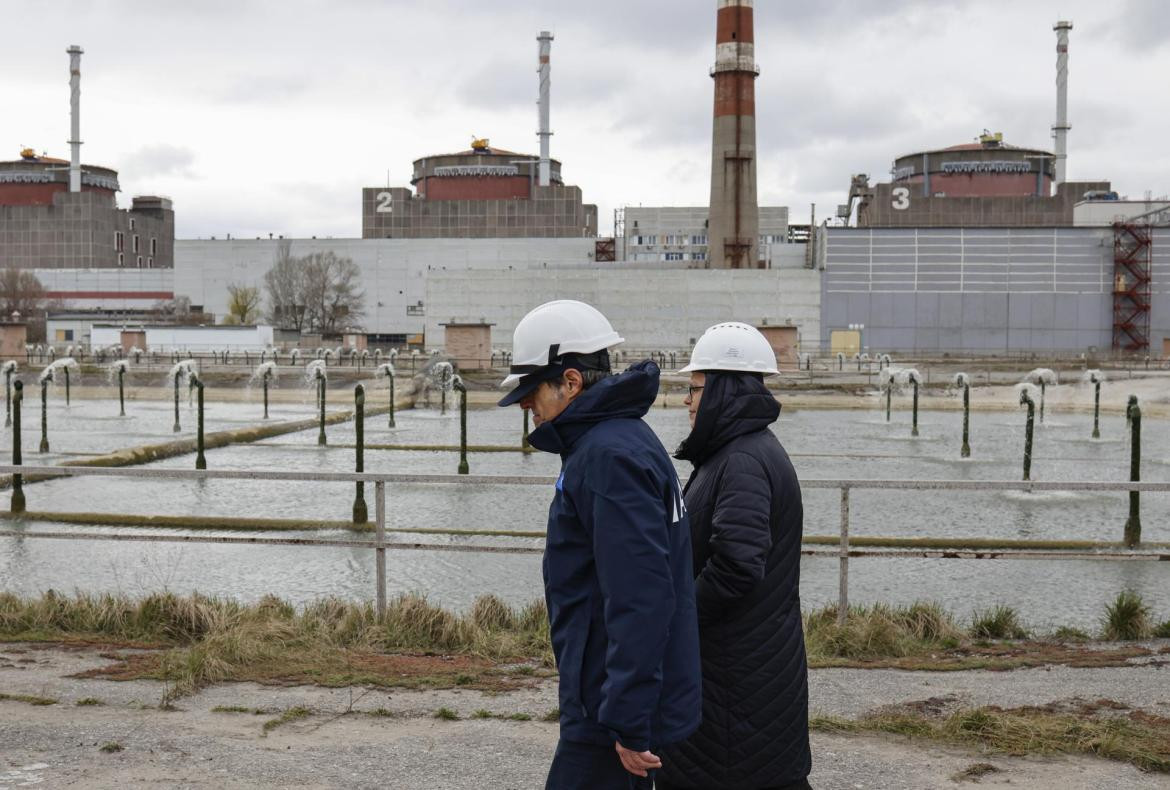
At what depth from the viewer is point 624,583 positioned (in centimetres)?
321

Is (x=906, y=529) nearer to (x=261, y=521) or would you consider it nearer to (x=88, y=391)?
(x=261, y=521)

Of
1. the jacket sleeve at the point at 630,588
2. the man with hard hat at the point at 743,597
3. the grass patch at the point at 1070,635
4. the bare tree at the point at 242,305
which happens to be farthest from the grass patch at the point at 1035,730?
the bare tree at the point at 242,305

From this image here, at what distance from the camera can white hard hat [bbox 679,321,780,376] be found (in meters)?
4.02

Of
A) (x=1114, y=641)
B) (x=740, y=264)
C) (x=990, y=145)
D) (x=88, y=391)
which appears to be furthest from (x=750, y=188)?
(x=1114, y=641)

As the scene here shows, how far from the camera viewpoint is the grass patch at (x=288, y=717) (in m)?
5.86

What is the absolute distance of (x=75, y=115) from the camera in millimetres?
106188

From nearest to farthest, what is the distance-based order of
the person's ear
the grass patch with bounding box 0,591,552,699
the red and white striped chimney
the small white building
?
the person's ear, the grass patch with bounding box 0,591,552,699, the red and white striped chimney, the small white building

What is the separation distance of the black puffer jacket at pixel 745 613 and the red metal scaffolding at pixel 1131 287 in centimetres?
8153

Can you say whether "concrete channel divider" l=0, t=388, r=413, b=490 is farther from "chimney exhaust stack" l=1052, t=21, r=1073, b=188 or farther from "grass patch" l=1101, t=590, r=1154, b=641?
"chimney exhaust stack" l=1052, t=21, r=1073, b=188

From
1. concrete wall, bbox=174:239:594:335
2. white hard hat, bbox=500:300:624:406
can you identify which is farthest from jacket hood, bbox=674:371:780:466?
concrete wall, bbox=174:239:594:335

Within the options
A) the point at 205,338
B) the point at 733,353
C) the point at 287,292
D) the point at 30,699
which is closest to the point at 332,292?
the point at 287,292

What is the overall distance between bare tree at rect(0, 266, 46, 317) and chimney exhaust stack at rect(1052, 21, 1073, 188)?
3356 inches

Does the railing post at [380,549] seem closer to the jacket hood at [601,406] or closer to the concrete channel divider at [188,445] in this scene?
the jacket hood at [601,406]

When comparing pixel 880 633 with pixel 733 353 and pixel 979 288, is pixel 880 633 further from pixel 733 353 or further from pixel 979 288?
pixel 979 288
